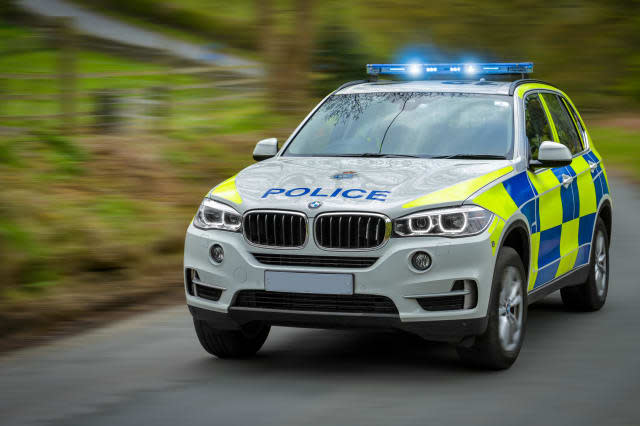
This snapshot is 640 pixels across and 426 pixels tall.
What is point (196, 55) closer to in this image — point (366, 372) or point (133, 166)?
point (133, 166)

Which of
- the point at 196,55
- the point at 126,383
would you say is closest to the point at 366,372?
the point at 126,383

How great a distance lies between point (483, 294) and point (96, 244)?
13.6 feet

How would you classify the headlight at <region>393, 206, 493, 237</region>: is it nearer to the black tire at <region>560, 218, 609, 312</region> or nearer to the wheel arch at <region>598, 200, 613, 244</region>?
the black tire at <region>560, 218, 609, 312</region>

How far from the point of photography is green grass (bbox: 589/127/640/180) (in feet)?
62.2

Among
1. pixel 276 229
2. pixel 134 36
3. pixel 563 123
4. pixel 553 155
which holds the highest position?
pixel 553 155

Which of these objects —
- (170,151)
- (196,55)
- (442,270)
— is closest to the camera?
(442,270)

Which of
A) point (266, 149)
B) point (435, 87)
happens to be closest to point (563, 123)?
point (435, 87)

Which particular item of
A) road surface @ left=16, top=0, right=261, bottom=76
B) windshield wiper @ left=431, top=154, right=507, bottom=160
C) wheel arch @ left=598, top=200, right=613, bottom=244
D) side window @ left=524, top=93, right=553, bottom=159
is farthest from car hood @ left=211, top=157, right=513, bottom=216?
road surface @ left=16, top=0, right=261, bottom=76

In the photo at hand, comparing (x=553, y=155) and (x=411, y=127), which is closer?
(x=553, y=155)

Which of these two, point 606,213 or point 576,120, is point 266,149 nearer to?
point 576,120

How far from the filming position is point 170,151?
44.0 feet

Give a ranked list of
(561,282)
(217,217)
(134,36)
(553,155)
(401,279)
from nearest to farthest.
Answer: (401,279), (217,217), (553,155), (561,282), (134,36)

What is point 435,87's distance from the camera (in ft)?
26.3

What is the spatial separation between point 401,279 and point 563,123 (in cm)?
296
